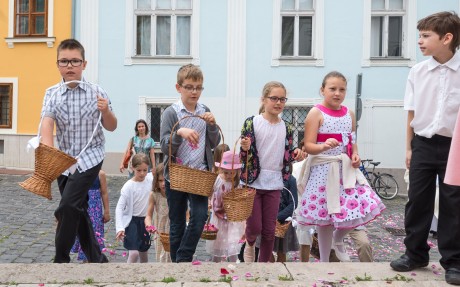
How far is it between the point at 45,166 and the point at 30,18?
15.5m

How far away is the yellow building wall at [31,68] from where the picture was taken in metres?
18.1

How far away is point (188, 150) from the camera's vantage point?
488cm

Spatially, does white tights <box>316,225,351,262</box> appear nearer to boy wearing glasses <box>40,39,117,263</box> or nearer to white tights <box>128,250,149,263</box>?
white tights <box>128,250,149,263</box>

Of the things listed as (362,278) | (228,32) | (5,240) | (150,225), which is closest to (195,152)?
(150,225)

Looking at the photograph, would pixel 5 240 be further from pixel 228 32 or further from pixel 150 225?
pixel 228 32

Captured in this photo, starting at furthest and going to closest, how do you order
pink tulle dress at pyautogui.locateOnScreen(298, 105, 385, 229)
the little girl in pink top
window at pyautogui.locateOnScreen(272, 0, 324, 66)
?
1. window at pyautogui.locateOnScreen(272, 0, 324, 66)
2. pink tulle dress at pyautogui.locateOnScreen(298, 105, 385, 229)
3. the little girl in pink top

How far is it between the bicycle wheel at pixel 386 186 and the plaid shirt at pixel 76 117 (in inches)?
438

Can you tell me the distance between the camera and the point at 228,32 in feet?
56.7

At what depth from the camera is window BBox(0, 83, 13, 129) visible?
732 inches

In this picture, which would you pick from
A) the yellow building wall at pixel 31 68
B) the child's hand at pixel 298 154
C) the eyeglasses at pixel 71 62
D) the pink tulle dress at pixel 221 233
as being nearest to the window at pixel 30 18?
the yellow building wall at pixel 31 68

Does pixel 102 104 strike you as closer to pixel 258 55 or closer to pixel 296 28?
pixel 258 55

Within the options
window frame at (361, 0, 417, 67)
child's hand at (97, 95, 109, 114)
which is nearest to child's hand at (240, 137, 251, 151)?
child's hand at (97, 95, 109, 114)

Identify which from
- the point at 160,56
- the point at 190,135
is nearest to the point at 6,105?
the point at 160,56

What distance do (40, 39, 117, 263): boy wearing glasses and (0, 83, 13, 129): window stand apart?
14.9 meters
